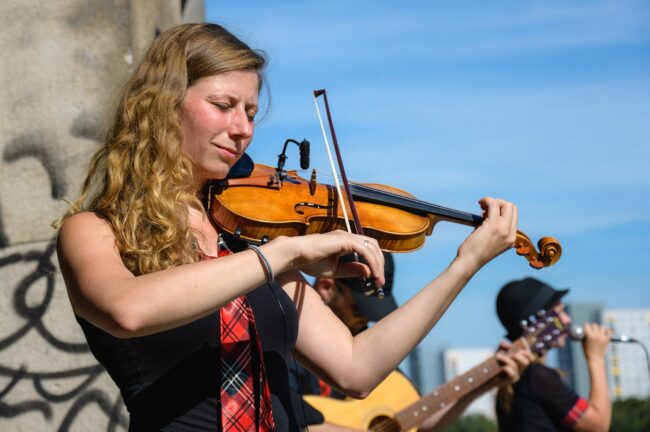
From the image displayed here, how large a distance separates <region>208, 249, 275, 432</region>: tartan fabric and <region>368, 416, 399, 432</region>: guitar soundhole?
3083 mm

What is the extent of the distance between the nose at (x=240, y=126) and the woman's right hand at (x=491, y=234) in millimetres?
658

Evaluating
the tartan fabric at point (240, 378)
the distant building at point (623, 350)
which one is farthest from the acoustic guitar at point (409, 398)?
the distant building at point (623, 350)

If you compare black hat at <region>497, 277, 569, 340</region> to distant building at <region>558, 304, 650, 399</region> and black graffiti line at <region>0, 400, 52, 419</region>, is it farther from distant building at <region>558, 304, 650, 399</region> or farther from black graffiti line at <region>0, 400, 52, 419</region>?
distant building at <region>558, 304, 650, 399</region>

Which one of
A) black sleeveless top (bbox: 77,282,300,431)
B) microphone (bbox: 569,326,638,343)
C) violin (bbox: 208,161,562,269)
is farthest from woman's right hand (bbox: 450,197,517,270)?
microphone (bbox: 569,326,638,343)

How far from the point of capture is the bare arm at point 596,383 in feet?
18.2

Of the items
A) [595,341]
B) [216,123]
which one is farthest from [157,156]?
[595,341]

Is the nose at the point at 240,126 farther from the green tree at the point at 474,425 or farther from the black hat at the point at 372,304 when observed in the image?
the green tree at the point at 474,425

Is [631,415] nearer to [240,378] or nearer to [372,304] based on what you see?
[372,304]

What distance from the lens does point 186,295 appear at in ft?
6.76

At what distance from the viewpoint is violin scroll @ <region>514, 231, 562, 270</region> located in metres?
2.88

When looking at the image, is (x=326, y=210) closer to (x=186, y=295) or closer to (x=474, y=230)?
(x=474, y=230)

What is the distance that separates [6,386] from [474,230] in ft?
6.84

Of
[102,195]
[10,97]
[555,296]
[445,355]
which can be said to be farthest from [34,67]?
[445,355]

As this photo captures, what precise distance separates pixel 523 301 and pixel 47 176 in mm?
3288
